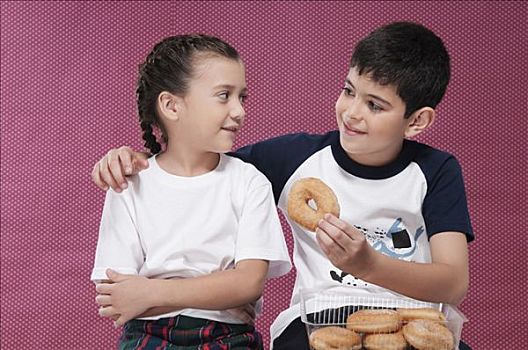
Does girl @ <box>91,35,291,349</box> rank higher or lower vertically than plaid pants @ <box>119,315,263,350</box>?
higher

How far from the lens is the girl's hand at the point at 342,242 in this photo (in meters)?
1.53

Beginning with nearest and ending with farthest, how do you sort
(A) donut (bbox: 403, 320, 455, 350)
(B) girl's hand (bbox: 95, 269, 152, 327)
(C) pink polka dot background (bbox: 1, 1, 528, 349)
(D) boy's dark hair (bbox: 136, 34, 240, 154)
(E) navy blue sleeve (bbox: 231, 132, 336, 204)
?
(A) donut (bbox: 403, 320, 455, 350) → (B) girl's hand (bbox: 95, 269, 152, 327) → (D) boy's dark hair (bbox: 136, 34, 240, 154) → (E) navy blue sleeve (bbox: 231, 132, 336, 204) → (C) pink polka dot background (bbox: 1, 1, 528, 349)

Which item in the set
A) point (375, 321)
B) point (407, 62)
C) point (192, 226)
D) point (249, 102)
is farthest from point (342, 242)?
point (249, 102)

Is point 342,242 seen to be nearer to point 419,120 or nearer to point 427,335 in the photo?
point 427,335

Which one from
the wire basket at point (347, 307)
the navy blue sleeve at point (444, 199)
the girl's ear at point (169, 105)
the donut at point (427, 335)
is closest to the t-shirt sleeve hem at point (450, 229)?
the navy blue sleeve at point (444, 199)

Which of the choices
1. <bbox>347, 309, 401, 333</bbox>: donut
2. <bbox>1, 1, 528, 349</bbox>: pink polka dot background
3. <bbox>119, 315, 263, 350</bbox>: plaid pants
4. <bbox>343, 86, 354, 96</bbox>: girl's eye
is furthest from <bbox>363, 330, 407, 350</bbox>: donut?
<bbox>1, 1, 528, 349</bbox>: pink polka dot background

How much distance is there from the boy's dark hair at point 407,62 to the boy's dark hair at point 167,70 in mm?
233

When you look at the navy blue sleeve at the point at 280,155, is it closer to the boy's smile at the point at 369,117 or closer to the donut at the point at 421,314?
the boy's smile at the point at 369,117

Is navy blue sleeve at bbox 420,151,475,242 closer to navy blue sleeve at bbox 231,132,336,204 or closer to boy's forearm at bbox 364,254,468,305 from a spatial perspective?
boy's forearm at bbox 364,254,468,305

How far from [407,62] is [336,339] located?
0.52m

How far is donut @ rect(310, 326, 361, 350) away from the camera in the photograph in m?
1.52

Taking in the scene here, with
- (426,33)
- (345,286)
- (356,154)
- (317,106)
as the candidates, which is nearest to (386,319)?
(345,286)

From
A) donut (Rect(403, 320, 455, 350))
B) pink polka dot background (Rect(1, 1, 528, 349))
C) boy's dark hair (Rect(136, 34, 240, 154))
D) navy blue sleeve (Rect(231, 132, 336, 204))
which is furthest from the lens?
pink polka dot background (Rect(1, 1, 528, 349))

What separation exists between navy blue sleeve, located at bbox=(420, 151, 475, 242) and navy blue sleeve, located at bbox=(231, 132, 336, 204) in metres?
0.19
